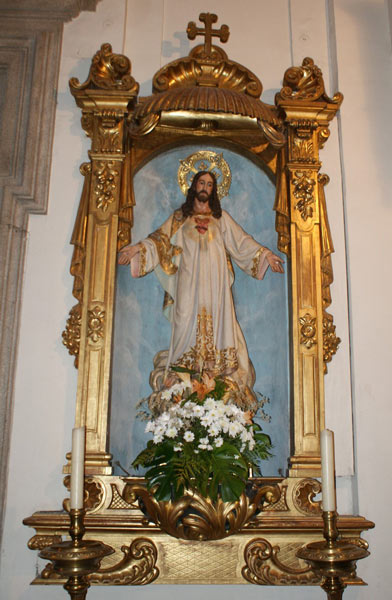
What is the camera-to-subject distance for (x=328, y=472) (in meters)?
2.47

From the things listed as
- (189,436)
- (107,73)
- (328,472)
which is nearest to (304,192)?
(107,73)

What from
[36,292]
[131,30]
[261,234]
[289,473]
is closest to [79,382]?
[36,292]

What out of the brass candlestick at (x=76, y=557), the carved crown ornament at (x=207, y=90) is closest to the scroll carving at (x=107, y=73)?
the carved crown ornament at (x=207, y=90)

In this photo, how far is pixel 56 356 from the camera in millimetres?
3365

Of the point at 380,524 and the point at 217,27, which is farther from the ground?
the point at 217,27

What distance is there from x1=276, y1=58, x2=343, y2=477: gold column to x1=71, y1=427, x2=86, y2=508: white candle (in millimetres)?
1124

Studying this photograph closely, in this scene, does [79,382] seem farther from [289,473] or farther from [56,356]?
Result: [289,473]

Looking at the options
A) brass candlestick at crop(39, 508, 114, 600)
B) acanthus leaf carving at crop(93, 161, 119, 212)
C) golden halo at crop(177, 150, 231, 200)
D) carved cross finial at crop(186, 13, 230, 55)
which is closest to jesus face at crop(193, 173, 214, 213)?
golden halo at crop(177, 150, 231, 200)

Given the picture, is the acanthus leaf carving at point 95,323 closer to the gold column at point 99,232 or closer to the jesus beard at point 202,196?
the gold column at point 99,232

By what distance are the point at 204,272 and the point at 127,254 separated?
436 mm

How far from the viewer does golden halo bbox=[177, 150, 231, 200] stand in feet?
12.9

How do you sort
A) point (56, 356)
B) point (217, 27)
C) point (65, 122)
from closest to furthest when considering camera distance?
point (56, 356)
point (65, 122)
point (217, 27)

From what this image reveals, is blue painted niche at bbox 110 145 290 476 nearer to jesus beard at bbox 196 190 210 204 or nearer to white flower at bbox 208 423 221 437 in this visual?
jesus beard at bbox 196 190 210 204

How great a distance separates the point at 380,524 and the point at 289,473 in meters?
0.52
